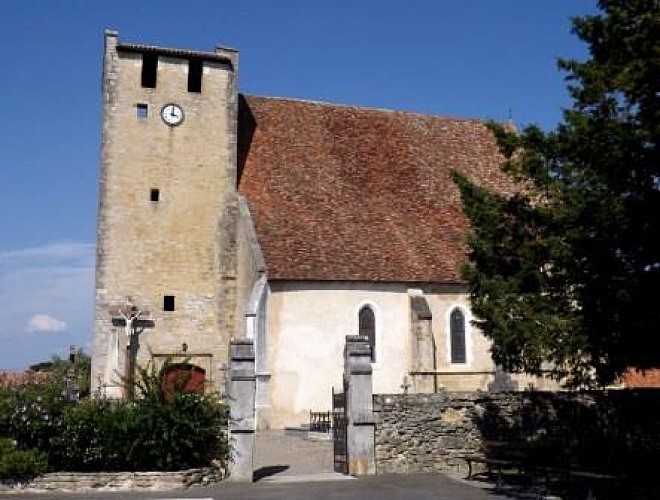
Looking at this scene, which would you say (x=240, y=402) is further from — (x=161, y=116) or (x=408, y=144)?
(x=408, y=144)

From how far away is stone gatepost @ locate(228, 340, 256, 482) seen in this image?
557 inches

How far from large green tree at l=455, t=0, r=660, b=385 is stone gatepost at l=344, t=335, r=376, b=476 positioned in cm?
256

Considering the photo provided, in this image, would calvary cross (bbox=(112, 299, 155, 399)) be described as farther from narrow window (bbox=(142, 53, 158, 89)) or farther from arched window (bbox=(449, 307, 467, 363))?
arched window (bbox=(449, 307, 467, 363))

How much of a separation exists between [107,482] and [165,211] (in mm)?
12943

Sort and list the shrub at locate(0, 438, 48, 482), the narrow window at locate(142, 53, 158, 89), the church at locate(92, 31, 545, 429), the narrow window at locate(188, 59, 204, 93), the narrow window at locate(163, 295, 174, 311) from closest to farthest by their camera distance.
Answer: the shrub at locate(0, 438, 48, 482) → the church at locate(92, 31, 545, 429) → the narrow window at locate(163, 295, 174, 311) → the narrow window at locate(142, 53, 158, 89) → the narrow window at locate(188, 59, 204, 93)

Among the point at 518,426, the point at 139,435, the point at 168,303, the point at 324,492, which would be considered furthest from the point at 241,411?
the point at 168,303

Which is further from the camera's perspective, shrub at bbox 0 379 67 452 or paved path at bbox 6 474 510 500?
shrub at bbox 0 379 67 452

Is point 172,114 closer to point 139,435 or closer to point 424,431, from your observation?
point 139,435

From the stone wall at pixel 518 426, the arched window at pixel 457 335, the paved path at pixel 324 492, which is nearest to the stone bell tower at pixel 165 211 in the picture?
the arched window at pixel 457 335

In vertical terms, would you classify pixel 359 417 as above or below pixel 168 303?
below

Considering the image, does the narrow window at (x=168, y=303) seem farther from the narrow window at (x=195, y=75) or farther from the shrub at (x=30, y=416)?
the shrub at (x=30, y=416)

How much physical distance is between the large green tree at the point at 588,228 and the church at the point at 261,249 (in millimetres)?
8300

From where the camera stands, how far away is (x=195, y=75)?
2638 cm

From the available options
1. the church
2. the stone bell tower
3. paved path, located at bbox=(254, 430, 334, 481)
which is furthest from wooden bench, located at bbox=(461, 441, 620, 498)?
the stone bell tower
